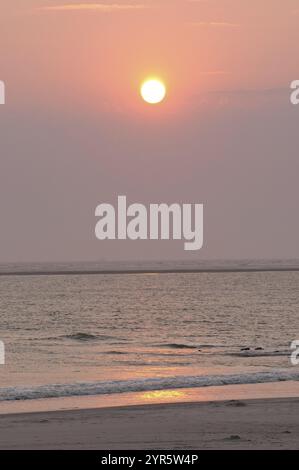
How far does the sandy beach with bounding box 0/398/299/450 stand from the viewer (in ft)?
61.2

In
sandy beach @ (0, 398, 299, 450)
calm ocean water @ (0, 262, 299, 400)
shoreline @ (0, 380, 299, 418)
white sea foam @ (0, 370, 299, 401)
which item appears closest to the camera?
sandy beach @ (0, 398, 299, 450)

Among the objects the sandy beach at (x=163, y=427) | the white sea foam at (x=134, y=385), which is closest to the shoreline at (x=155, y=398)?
the white sea foam at (x=134, y=385)

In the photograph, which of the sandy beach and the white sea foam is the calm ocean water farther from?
the sandy beach

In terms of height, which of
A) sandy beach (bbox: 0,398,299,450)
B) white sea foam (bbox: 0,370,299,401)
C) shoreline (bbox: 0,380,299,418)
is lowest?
sandy beach (bbox: 0,398,299,450)

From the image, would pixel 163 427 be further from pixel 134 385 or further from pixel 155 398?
pixel 134 385

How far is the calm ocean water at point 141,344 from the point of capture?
98.4 feet

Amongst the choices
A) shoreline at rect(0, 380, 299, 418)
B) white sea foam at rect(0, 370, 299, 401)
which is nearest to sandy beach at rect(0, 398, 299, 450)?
shoreline at rect(0, 380, 299, 418)

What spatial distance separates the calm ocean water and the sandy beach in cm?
462

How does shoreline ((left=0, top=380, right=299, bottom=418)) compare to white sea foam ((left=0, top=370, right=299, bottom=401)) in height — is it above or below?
below

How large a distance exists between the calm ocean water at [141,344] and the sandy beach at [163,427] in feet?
15.2

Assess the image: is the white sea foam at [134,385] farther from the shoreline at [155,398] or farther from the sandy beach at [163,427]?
the sandy beach at [163,427]
